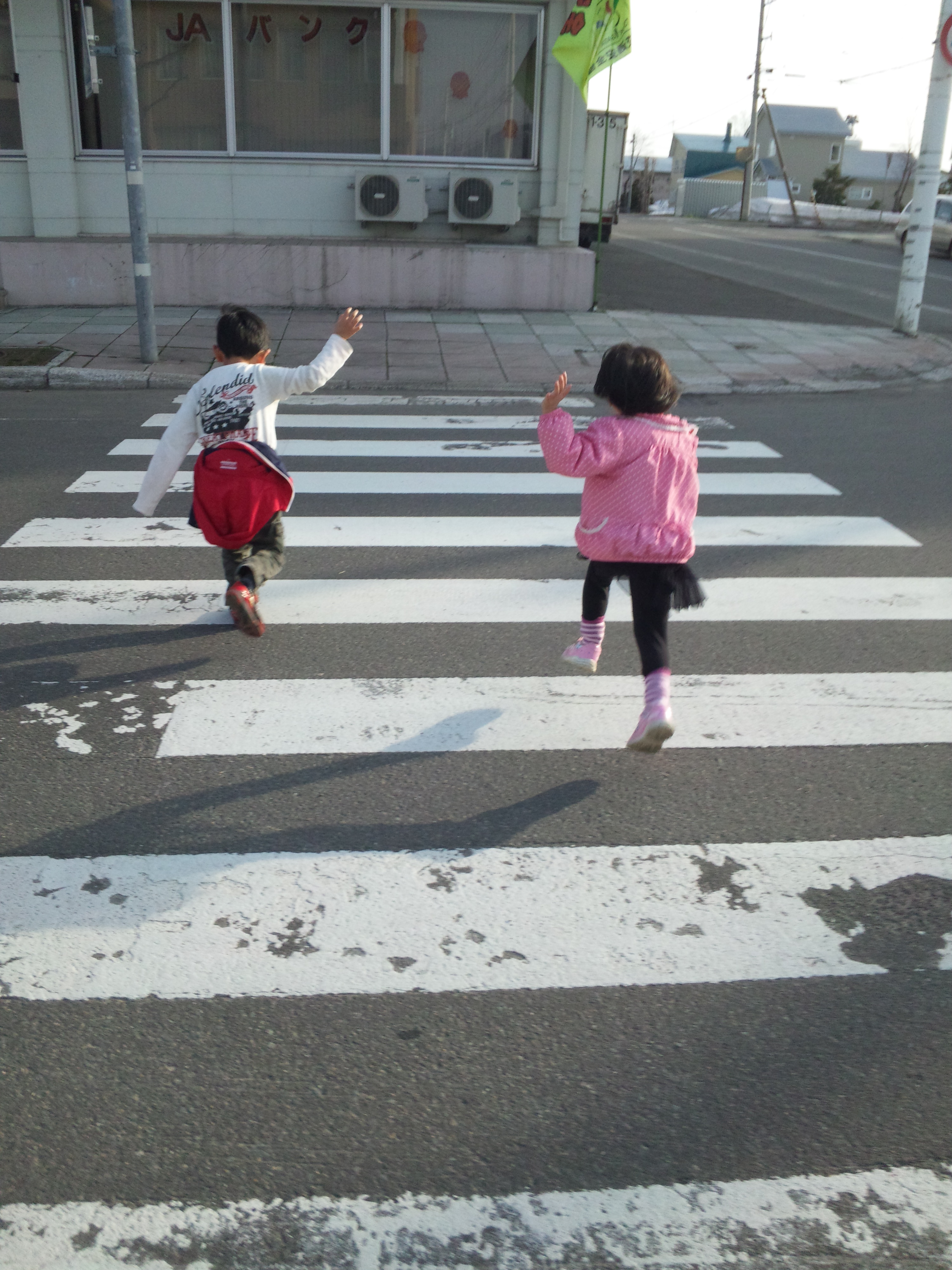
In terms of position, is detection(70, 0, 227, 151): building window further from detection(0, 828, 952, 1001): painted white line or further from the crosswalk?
detection(0, 828, 952, 1001): painted white line

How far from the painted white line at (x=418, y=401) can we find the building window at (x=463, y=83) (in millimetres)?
6011

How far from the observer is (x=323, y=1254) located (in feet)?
6.68

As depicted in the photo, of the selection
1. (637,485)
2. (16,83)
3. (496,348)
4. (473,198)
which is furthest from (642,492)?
(16,83)

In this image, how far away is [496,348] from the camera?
40.7 feet

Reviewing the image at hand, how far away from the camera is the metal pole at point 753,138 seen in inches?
1971

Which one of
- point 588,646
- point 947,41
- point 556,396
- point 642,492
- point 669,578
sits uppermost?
point 947,41

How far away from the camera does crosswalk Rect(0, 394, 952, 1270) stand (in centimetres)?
212

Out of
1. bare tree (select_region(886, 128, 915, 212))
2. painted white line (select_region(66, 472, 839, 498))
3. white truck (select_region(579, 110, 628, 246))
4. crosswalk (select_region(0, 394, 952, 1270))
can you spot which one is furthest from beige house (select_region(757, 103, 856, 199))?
crosswalk (select_region(0, 394, 952, 1270))

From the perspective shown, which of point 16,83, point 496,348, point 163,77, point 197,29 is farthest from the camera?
point 163,77

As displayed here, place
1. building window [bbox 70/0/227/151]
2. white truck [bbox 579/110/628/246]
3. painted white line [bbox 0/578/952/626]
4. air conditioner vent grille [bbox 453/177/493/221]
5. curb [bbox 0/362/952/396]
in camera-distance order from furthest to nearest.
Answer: white truck [bbox 579/110/628/246] < air conditioner vent grille [bbox 453/177/493/221] < building window [bbox 70/0/227/151] < curb [bbox 0/362/952/396] < painted white line [bbox 0/578/952/626]

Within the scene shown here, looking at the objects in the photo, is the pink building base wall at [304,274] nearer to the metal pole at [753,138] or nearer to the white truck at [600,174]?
the white truck at [600,174]

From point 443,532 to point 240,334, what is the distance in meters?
1.98

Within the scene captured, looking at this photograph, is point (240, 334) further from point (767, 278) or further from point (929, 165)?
point (767, 278)

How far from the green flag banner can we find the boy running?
994cm
